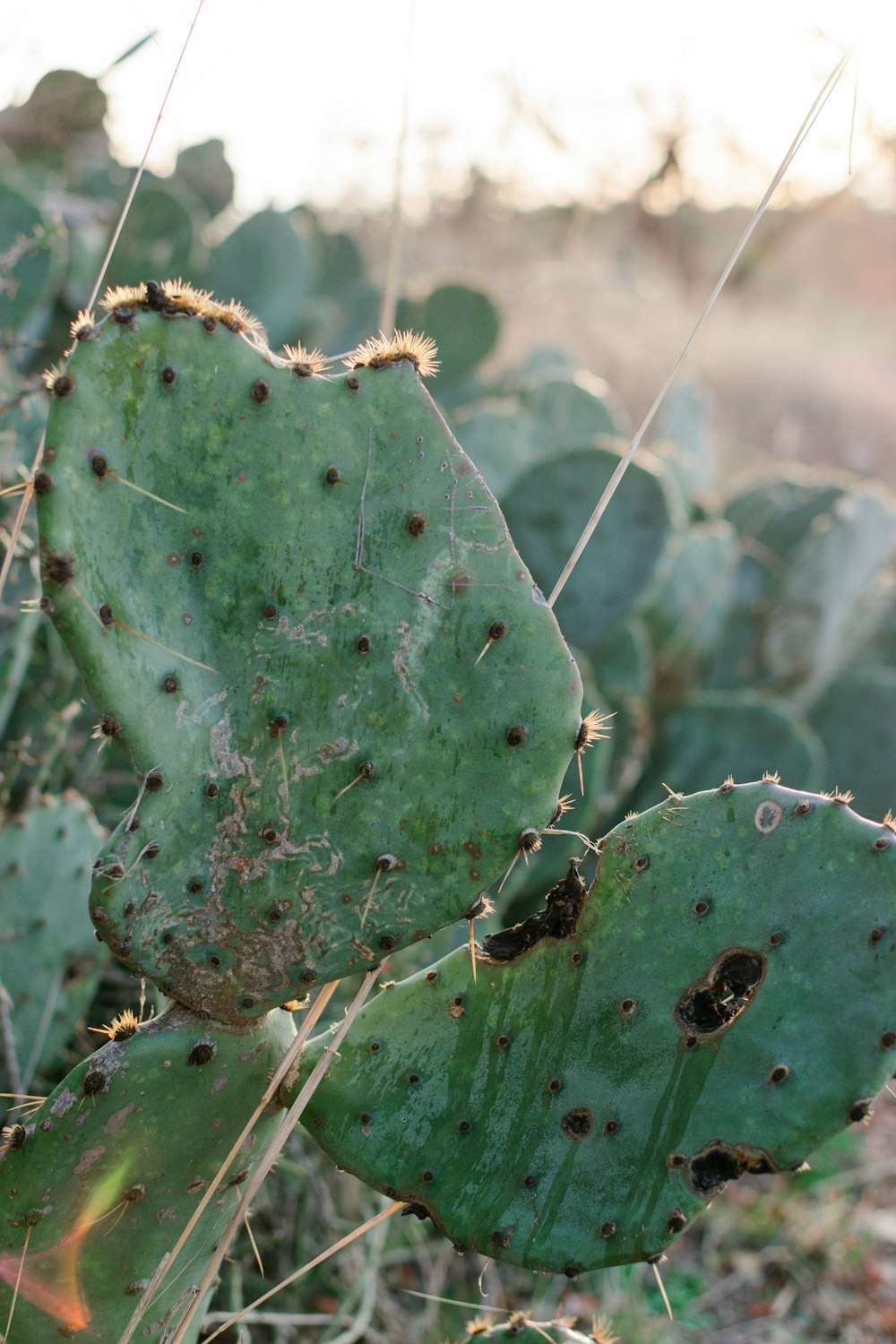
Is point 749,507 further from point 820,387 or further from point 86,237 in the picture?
point 820,387

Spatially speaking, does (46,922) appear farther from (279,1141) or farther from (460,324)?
(460,324)

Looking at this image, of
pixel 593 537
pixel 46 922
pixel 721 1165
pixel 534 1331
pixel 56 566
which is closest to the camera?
pixel 56 566

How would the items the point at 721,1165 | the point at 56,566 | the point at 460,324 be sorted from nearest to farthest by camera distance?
the point at 56,566
the point at 721,1165
the point at 460,324

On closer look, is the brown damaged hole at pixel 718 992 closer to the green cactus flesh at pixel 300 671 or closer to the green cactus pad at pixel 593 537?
the green cactus flesh at pixel 300 671

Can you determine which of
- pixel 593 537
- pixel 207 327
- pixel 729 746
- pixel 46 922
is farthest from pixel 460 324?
pixel 207 327

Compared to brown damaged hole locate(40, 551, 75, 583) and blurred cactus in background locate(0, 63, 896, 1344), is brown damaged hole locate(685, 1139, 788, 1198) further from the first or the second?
brown damaged hole locate(40, 551, 75, 583)

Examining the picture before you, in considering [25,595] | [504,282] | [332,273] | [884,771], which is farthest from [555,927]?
[504,282]
